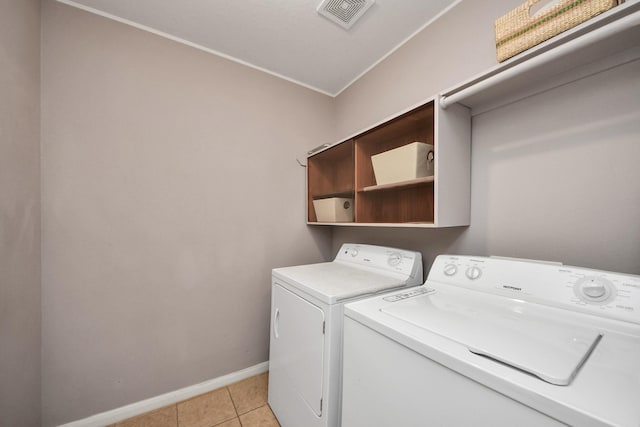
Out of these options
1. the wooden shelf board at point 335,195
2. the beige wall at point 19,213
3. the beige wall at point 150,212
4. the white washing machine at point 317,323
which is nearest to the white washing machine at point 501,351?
the white washing machine at point 317,323

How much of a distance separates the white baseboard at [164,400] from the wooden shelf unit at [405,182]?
131 cm

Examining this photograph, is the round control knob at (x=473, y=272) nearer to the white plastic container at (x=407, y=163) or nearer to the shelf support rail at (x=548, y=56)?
the white plastic container at (x=407, y=163)

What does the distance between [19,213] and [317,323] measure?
4.94 feet

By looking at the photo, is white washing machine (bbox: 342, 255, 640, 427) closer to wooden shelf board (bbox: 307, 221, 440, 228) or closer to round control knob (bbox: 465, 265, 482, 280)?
round control knob (bbox: 465, 265, 482, 280)

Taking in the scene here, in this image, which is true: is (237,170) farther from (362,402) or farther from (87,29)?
(362,402)

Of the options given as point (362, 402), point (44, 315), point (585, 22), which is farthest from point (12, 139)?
point (585, 22)

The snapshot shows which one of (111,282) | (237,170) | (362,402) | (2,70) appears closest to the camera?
(362,402)

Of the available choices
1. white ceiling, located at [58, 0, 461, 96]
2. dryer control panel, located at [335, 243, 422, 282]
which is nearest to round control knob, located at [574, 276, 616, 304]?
dryer control panel, located at [335, 243, 422, 282]

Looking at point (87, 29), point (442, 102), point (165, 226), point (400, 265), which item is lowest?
point (400, 265)

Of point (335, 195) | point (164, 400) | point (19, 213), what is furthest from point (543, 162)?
point (164, 400)

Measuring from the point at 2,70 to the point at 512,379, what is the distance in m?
2.05

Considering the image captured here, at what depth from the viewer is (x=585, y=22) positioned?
0.79 m

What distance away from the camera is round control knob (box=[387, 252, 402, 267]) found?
4.96ft

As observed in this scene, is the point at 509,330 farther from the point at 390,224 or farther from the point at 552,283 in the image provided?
the point at 390,224
